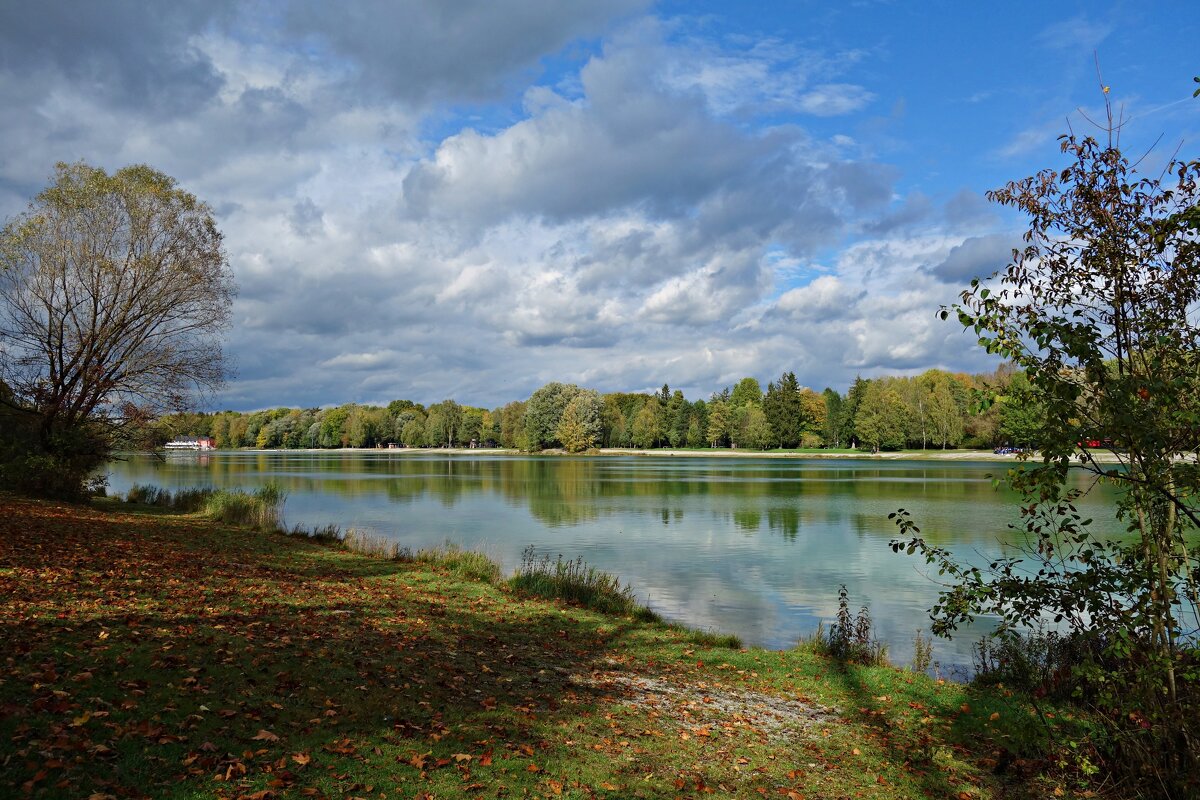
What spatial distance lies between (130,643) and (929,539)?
80.9 ft

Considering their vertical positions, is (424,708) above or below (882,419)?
below

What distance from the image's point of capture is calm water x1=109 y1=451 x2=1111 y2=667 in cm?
1597

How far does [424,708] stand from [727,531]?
22328mm

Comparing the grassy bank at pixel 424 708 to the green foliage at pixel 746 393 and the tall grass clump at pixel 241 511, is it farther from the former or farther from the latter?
the green foliage at pixel 746 393

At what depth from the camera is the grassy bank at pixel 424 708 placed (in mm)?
5345

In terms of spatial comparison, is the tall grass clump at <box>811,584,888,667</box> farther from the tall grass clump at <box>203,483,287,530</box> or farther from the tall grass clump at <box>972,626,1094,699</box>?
the tall grass clump at <box>203,483,287,530</box>

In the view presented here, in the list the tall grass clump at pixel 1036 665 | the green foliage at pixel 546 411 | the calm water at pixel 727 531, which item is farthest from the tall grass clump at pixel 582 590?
the green foliage at pixel 546 411

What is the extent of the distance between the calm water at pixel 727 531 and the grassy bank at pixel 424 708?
308 centimetres

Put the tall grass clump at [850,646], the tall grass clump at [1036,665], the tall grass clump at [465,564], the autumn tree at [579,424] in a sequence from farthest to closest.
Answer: the autumn tree at [579,424] → the tall grass clump at [465,564] → the tall grass clump at [850,646] → the tall grass clump at [1036,665]

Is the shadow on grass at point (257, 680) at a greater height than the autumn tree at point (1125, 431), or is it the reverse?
the autumn tree at point (1125, 431)

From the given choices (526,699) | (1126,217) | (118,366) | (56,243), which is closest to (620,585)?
(526,699)

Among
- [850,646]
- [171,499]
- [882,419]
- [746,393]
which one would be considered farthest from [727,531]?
[746,393]

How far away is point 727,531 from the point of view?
28.3 m

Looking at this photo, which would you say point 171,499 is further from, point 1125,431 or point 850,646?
point 1125,431
